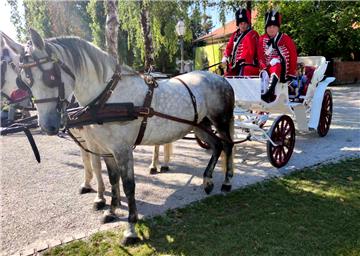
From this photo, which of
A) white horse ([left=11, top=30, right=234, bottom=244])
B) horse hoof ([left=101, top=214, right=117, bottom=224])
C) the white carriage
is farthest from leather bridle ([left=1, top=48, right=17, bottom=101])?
the white carriage

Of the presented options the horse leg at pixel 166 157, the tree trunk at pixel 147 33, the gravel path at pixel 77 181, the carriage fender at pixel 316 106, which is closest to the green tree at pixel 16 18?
the tree trunk at pixel 147 33

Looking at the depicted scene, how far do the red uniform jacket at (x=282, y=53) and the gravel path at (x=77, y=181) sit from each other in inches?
60.6

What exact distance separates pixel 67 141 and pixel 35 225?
4680mm

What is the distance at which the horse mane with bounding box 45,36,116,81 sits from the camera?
330cm

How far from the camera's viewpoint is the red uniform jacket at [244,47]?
19.1ft

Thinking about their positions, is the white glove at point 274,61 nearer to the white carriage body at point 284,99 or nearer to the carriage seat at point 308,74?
the white carriage body at point 284,99

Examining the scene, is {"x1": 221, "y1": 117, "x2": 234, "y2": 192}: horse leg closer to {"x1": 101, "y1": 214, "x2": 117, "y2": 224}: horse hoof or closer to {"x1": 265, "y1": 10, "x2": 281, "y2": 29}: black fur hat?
{"x1": 101, "y1": 214, "x2": 117, "y2": 224}: horse hoof

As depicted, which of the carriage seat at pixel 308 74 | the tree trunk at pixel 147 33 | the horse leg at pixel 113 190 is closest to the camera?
the horse leg at pixel 113 190

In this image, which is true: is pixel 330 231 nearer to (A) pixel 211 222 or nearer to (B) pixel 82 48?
(A) pixel 211 222

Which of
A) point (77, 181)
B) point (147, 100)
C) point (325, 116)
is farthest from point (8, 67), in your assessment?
point (325, 116)

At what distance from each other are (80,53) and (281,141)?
3.59 meters

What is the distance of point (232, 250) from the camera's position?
3.43 m

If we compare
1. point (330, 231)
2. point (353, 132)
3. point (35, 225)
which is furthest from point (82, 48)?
point (353, 132)

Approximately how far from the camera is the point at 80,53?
342cm
